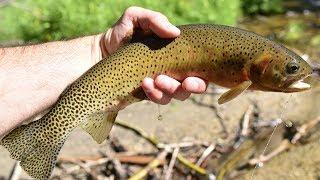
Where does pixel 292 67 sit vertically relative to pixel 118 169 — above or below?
above

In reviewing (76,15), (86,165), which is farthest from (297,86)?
(76,15)

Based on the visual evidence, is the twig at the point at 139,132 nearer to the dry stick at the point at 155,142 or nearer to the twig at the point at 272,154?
the dry stick at the point at 155,142

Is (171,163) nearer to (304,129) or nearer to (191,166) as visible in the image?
(191,166)

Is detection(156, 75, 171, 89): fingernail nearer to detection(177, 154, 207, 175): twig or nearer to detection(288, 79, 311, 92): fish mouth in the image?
detection(288, 79, 311, 92): fish mouth

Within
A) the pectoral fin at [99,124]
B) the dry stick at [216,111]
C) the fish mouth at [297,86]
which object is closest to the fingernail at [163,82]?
the pectoral fin at [99,124]

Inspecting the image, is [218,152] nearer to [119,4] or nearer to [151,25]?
[151,25]

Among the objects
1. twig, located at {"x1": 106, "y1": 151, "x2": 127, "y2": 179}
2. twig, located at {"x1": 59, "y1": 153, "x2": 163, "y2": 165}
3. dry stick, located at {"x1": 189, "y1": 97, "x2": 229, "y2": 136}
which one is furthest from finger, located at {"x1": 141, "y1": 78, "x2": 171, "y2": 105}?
dry stick, located at {"x1": 189, "y1": 97, "x2": 229, "y2": 136}
